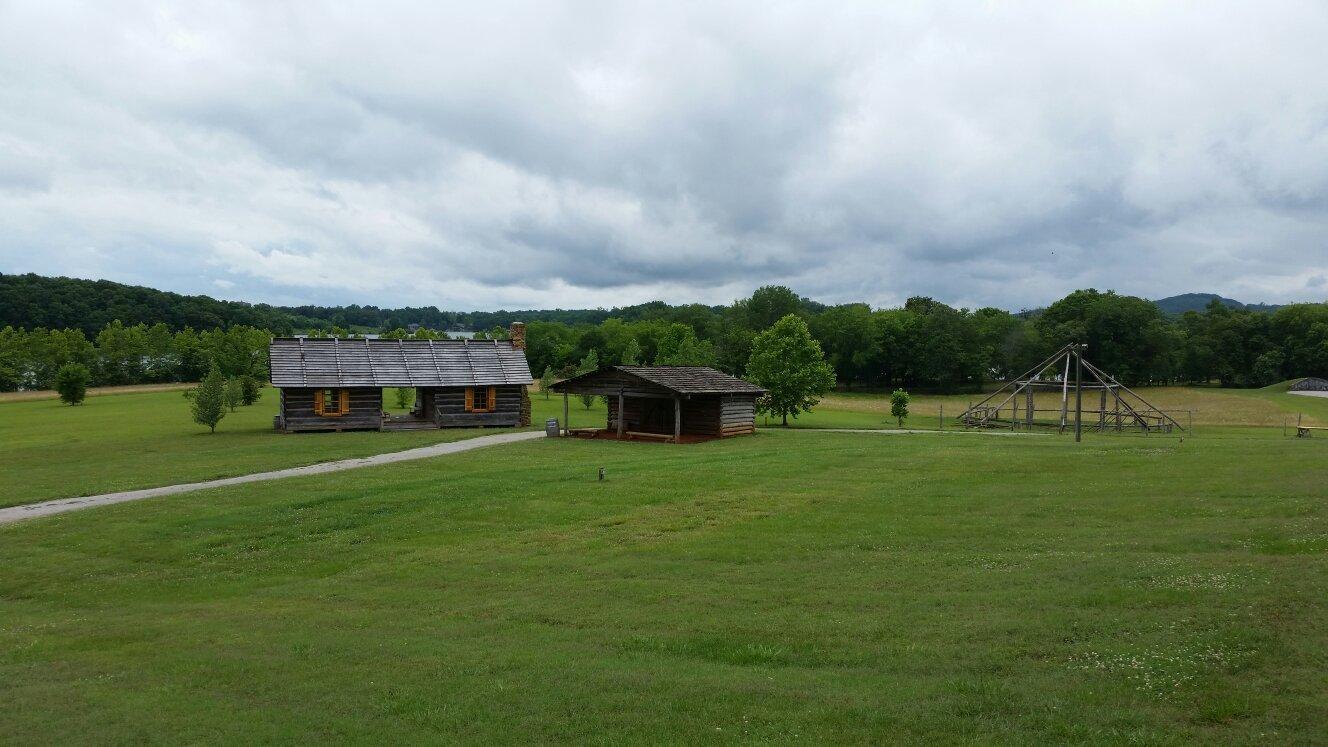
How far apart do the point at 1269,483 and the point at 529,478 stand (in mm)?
19091

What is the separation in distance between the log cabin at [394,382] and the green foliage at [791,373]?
15.0m

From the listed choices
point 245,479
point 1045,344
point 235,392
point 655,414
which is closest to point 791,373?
point 655,414

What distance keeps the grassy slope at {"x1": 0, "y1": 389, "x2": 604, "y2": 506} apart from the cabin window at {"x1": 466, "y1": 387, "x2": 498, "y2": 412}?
8.27 feet

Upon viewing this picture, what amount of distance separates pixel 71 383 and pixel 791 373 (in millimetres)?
59512

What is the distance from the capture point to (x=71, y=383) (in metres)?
67.8

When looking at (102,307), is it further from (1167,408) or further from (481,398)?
(1167,408)

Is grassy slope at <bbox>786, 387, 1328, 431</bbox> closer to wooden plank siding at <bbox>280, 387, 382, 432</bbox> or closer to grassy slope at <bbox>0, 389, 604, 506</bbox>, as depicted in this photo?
grassy slope at <bbox>0, 389, 604, 506</bbox>

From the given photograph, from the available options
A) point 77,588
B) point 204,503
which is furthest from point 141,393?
point 77,588

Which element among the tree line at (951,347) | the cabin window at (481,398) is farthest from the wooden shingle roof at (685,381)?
the tree line at (951,347)

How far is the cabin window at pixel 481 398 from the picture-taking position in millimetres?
47469

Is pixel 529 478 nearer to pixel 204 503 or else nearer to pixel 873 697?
pixel 204 503

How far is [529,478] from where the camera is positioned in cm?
2475

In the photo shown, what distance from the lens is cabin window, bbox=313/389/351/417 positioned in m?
44.5

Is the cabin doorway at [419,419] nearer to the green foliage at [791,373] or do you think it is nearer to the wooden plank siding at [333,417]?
the wooden plank siding at [333,417]
